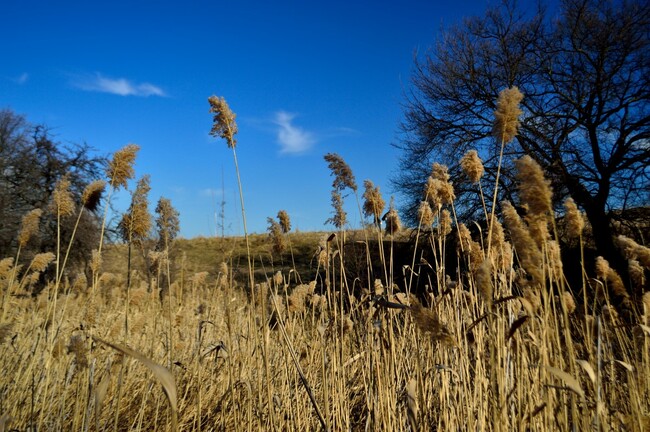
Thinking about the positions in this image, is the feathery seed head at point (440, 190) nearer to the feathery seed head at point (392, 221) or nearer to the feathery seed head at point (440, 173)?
the feathery seed head at point (440, 173)

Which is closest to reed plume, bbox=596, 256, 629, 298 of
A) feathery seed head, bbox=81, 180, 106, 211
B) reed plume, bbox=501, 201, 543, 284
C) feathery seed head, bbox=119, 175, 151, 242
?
reed plume, bbox=501, 201, 543, 284

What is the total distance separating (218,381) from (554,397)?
2.46m

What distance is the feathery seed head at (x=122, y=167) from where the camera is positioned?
232 cm

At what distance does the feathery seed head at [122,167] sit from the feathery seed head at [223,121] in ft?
2.07

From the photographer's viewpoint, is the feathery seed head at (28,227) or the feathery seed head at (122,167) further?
the feathery seed head at (28,227)

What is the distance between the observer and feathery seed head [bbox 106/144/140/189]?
2324 mm

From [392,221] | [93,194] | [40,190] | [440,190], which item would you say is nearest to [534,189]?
[440,190]

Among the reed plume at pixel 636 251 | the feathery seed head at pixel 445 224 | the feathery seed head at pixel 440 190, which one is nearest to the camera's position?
the reed plume at pixel 636 251

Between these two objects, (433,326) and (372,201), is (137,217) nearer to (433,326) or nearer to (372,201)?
(372,201)

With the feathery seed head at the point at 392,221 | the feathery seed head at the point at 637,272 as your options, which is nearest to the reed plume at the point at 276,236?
the feathery seed head at the point at 392,221

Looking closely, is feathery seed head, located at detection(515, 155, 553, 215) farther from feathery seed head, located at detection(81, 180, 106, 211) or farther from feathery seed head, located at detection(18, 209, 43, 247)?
feathery seed head, located at detection(18, 209, 43, 247)

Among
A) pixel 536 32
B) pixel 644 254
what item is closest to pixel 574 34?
pixel 536 32

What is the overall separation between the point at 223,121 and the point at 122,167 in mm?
709

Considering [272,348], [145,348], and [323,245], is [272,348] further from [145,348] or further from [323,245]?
[323,245]
